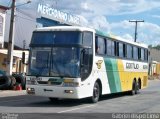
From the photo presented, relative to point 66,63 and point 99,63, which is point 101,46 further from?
point 66,63

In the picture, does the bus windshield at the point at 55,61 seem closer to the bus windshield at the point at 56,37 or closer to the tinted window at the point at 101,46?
the bus windshield at the point at 56,37

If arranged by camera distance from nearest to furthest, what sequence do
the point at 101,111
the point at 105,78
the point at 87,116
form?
the point at 87,116
the point at 101,111
the point at 105,78

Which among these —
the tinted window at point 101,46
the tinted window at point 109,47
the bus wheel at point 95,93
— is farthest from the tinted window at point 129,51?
the bus wheel at point 95,93

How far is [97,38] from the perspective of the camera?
20984 millimetres

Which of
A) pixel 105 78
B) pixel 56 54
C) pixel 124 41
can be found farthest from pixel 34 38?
pixel 124 41

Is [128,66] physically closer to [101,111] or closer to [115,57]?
[115,57]

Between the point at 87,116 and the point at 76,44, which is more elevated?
the point at 76,44

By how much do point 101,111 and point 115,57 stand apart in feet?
23.0

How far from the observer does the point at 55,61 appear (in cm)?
1905

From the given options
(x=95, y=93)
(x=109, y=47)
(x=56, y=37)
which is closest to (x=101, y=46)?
(x=109, y=47)

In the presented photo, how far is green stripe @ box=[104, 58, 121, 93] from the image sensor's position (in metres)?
22.8

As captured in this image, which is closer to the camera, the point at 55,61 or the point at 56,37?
the point at 55,61

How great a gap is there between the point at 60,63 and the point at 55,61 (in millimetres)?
254

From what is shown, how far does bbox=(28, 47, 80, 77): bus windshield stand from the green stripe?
368cm
